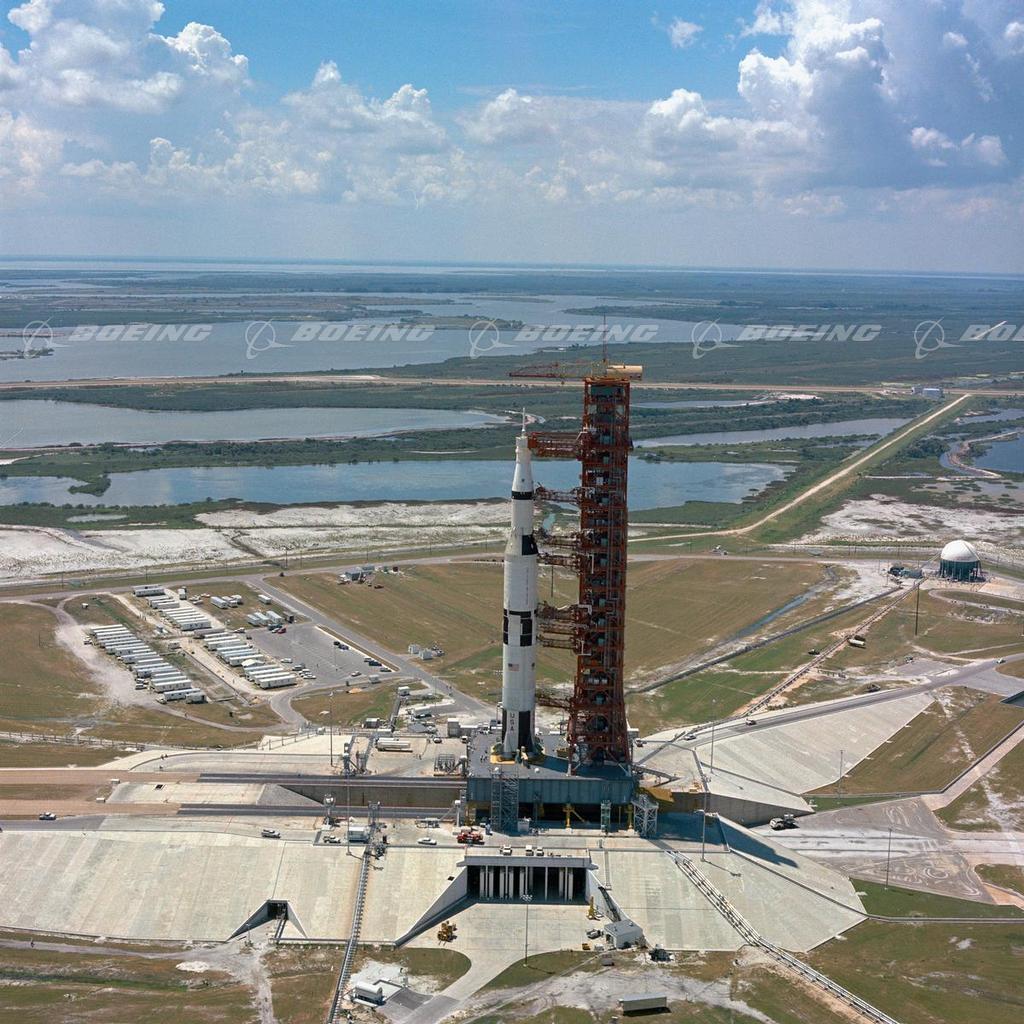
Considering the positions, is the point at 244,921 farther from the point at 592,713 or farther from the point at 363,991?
the point at 592,713

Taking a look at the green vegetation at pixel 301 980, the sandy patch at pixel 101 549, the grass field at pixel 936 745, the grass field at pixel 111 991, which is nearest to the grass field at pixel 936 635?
the grass field at pixel 936 745

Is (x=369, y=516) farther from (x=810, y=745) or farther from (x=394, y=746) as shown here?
(x=810, y=745)

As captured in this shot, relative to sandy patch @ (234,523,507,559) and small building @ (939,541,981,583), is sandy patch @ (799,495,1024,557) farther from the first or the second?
sandy patch @ (234,523,507,559)

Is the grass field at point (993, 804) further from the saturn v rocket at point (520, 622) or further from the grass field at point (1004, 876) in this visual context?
the saturn v rocket at point (520, 622)

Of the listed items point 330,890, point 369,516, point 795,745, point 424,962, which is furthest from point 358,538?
point 424,962

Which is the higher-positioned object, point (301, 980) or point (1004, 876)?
point (301, 980)
